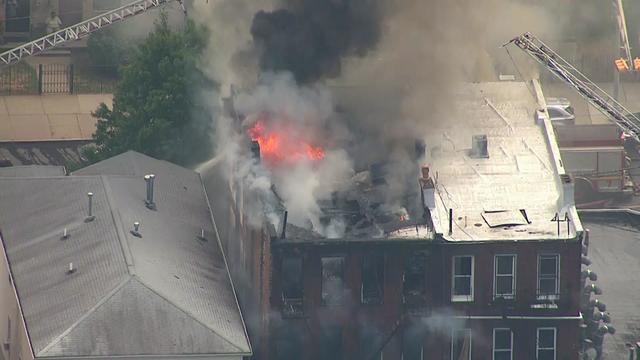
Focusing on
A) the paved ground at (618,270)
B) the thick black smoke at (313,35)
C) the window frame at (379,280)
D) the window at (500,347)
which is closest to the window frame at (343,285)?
the window frame at (379,280)

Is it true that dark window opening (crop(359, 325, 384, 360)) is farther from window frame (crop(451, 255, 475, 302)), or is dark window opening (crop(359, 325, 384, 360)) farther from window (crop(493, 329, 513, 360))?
window (crop(493, 329, 513, 360))

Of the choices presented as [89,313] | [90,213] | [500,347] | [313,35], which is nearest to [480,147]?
[313,35]

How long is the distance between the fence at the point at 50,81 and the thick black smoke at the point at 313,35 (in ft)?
80.3

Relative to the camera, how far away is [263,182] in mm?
76312

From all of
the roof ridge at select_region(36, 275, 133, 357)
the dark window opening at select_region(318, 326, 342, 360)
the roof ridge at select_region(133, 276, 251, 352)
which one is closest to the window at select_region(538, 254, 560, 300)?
the dark window opening at select_region(318, 326, 342, 360)

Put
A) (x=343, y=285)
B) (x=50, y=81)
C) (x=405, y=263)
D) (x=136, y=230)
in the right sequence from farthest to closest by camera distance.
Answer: (x=50, y=81) < (x=136, y=230) < (x=405, y=263) < (x=343, y=285)

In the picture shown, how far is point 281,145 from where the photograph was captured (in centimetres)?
7800

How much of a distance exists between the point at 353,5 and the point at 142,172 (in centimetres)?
1085

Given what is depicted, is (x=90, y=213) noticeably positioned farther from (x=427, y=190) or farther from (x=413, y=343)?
(x=413, y=343)

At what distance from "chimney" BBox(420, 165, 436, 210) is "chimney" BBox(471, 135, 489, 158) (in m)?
3.35

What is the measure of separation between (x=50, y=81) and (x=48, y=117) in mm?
3529

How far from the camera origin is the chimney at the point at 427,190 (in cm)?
7662

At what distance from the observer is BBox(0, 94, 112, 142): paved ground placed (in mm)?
100312

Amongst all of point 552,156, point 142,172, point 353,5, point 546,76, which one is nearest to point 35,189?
point 142,172
